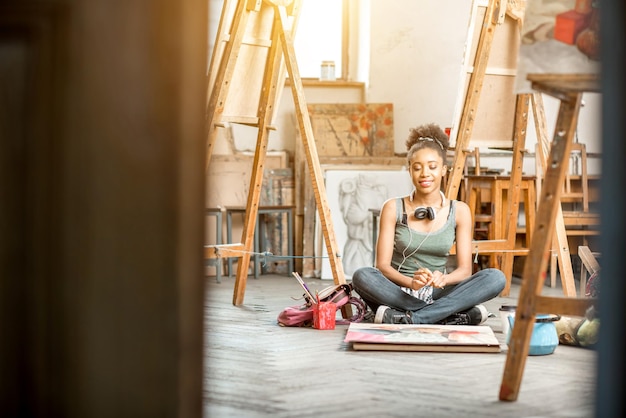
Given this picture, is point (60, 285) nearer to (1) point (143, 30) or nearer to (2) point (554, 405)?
(1) point (143, 30)

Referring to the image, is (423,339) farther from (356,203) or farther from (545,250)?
(356,203)

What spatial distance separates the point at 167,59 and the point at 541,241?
139 cm

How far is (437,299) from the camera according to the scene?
4105mm

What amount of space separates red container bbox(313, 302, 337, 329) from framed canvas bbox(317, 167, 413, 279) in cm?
269

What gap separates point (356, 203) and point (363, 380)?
4029 mm

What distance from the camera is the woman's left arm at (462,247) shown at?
4066 millimetres

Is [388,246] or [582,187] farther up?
[582,187]

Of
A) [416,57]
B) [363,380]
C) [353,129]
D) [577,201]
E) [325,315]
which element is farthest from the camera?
[416,57]

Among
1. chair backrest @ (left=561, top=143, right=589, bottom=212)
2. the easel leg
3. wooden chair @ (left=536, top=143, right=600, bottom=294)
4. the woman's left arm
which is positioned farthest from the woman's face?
chair backrest @ (left=561, top=143, right=589, bottom=212)

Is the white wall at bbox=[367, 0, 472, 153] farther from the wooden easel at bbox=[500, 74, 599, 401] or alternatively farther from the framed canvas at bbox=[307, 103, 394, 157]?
A: the wooden easel at bbox=[500, 74, 599, 401]

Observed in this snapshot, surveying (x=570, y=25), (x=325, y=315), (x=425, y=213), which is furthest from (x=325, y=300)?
(x=570, y=25)

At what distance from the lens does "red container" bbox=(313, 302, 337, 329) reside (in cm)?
407

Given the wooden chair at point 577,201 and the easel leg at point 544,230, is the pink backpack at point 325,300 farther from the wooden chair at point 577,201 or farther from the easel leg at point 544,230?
the wooden chair at point 577,201

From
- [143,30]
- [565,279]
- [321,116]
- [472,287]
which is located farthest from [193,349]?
→ [321,116]
